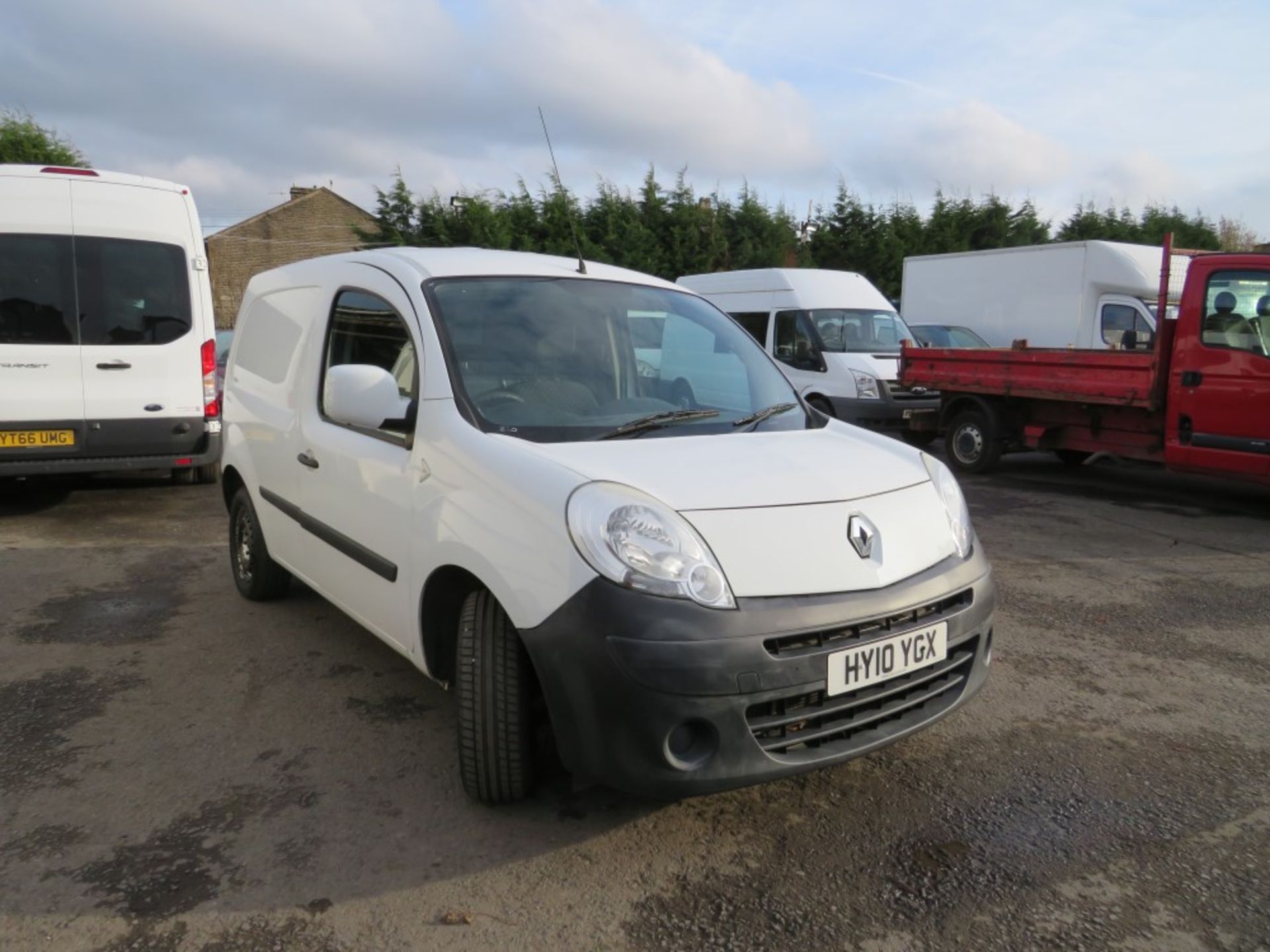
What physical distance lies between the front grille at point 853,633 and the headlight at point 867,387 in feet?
27.5

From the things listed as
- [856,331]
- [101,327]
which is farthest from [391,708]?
[856,331]

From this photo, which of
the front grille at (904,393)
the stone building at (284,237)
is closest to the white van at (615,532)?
the front grille at (904,393)

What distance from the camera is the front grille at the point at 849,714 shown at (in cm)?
260

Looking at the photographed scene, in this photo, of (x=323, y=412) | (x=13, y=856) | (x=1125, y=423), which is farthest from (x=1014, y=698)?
(x=1125, y=423)

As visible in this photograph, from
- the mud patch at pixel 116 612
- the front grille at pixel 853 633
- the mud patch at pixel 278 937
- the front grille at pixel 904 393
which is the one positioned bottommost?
the mud patch at pixel 278 937

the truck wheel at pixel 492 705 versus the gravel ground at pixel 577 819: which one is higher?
the truck wheel at pixel 492 705

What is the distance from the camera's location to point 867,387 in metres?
11.1

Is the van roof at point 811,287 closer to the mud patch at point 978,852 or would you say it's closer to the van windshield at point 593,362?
the van windshield at point 593,362

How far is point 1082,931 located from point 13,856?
9.65 ft

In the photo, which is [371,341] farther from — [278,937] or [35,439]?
[35,439]

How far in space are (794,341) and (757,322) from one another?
0.74 metres

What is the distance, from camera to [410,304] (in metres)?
3.55

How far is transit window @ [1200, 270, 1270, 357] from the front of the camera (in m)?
7.65

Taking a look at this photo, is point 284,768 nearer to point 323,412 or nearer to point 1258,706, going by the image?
point 323,412
